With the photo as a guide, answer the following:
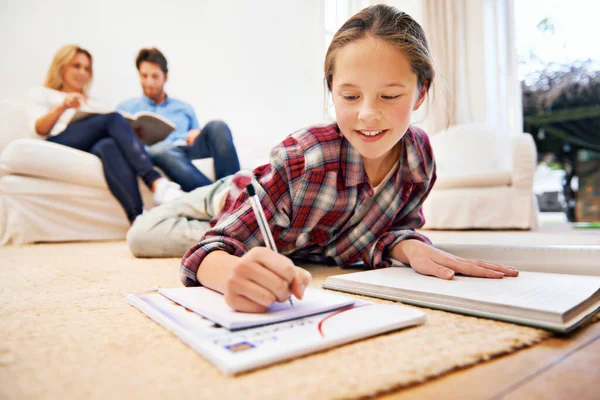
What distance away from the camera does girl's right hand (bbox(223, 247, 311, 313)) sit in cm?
44

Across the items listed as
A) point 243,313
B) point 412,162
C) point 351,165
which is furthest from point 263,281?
point 412,162

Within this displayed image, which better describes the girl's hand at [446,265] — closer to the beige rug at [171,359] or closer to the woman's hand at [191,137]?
the beige rug at [171,359]

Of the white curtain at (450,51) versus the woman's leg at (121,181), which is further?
the white curtain at (450,51)

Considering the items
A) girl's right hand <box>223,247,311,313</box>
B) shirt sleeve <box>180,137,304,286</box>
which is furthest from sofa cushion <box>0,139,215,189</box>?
girl's right hand <box>223,247,311,313</box>

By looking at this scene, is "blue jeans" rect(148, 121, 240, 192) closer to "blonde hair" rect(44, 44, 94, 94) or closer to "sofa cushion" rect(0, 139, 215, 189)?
"sofa cushion" rect(0, 139, 215, 189)

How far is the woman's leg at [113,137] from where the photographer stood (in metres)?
2.10

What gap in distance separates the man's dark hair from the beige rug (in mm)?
2398

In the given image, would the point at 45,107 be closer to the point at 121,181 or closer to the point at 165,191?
the point at 121,181

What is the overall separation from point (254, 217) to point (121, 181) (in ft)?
5.06

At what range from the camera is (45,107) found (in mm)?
2236

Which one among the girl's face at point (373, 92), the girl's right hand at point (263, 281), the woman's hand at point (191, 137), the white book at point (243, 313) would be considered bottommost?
the white book at point (243, 313)

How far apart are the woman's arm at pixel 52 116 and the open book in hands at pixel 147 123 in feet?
0.25

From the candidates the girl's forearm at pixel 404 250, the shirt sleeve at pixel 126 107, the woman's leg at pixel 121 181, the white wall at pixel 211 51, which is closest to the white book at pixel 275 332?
the girl's forearm at pixel 404 250

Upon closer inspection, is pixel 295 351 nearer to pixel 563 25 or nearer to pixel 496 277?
pixel 496 277
